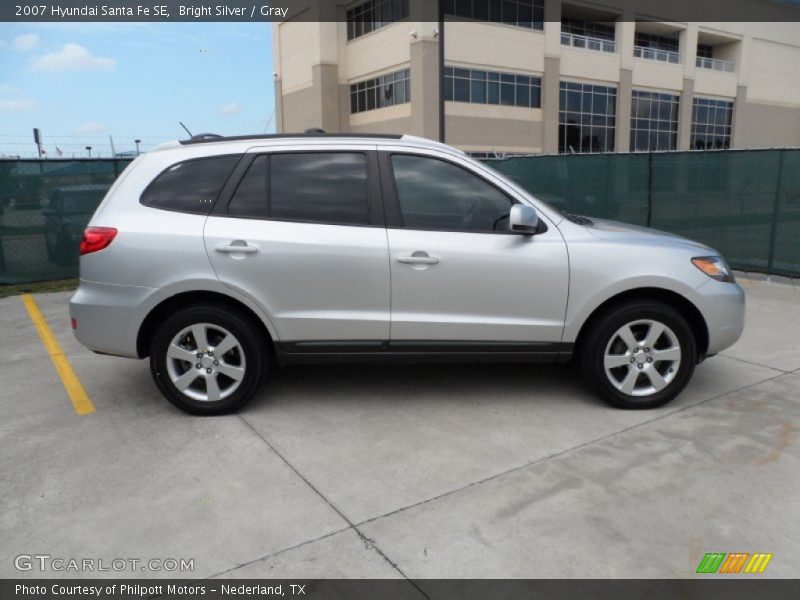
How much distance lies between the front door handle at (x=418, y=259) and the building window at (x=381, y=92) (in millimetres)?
34443

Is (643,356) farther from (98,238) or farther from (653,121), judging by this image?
(653,121)

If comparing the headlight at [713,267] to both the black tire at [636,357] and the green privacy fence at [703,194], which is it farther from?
the green privacy fence at [703,194]

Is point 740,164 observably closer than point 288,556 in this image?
No


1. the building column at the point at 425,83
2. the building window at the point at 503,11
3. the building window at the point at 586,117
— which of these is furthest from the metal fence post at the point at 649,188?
the building window at the point at 586,117

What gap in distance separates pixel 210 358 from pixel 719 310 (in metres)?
3.49

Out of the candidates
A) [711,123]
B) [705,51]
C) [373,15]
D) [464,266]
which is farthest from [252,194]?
[705,51]

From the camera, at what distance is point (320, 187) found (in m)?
4.39

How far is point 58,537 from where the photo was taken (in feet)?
10.1

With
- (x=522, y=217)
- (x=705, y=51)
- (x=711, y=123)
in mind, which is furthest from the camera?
(x=705, y=51)

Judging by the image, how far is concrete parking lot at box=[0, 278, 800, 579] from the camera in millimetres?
2947

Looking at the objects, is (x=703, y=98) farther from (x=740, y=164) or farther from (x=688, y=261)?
(x=688, y=261)

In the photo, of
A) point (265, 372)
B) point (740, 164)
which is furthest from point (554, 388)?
point (740, 164)

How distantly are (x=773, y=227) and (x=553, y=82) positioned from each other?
33.9m
